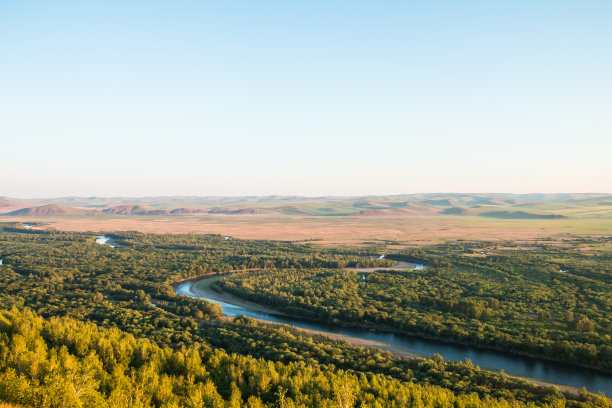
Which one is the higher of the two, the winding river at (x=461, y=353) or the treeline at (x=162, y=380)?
the treeline at (x=162, y=380)

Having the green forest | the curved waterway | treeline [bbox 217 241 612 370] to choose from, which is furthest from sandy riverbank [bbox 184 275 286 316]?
the green forest

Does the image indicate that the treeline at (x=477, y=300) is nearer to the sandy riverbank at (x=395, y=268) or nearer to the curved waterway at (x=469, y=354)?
the curved waterway at (x=469, y=354)

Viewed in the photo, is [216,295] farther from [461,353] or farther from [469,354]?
[469,354]

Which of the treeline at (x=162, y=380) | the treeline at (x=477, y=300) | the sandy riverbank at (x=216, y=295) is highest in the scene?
the treeline at (x=162, y=380)

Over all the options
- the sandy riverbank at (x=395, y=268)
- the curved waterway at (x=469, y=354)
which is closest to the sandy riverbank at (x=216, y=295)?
the curved waterway at (x=469, y=354)

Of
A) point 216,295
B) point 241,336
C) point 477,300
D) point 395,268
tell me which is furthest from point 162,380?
point 395,268

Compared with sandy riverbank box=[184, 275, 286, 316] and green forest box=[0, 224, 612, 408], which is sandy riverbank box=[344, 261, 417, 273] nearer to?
green forest box=[0, 224, 612, 408]

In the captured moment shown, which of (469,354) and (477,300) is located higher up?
(477,300)
